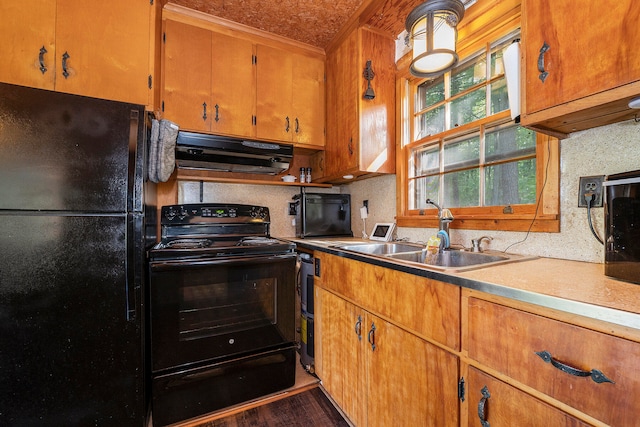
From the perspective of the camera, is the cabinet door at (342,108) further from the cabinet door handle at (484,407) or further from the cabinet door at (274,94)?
the cabinet door handle at (484,407)

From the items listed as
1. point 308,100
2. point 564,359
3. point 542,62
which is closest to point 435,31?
point 542,62

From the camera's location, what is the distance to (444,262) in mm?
1450

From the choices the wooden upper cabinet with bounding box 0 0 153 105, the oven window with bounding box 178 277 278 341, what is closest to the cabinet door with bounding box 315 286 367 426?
the oven window with bounding box 178 277 278 341

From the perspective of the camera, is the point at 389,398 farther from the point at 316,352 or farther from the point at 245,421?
the point at 245,421

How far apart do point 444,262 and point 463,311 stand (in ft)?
2.06

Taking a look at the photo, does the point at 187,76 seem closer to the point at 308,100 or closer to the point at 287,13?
the point at 287,13

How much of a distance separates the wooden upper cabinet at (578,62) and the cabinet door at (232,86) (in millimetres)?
1743

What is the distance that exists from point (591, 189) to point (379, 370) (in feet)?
3.82

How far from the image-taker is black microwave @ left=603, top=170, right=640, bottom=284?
74 cm

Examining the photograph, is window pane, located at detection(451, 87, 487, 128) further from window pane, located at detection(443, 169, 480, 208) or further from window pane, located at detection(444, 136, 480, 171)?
window pane, located at detection(443, 169, 480, 208)

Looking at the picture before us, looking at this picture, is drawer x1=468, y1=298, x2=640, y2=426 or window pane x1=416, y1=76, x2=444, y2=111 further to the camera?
window pane x1=416, y1=76, x2=444, y2=111

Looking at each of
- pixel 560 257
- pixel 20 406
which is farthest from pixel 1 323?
pixel 560 257

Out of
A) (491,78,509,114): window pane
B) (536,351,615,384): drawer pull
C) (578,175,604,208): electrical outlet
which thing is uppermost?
(491,78,509,114): window pane

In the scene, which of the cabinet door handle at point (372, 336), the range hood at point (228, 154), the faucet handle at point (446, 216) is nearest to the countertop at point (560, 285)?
the cabinet door handle at point (372, 336)
